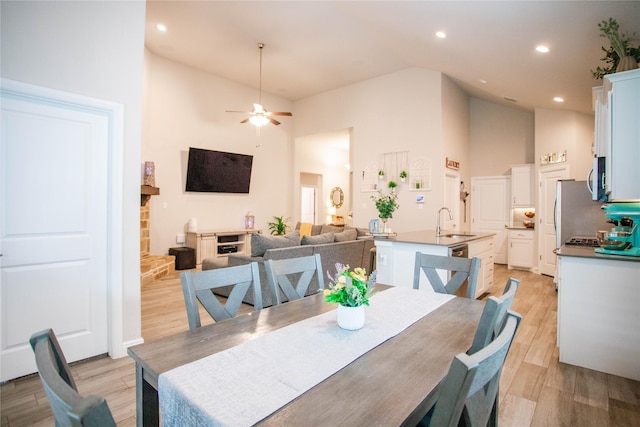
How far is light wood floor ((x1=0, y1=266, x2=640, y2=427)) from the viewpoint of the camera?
1979mm

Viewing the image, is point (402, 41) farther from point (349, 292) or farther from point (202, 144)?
point (349, 292)

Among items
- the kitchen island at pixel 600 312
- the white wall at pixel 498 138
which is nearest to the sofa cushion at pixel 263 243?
the kitchen island at pixel 600 312

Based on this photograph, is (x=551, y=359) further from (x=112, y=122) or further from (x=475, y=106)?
(x=475, y=106)

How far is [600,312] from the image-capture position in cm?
252

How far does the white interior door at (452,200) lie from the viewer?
6582 mm

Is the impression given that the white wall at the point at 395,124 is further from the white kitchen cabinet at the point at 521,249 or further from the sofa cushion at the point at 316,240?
the sofa cushion at the point at 316,240

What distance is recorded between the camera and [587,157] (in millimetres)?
6043

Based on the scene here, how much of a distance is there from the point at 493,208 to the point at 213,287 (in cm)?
751

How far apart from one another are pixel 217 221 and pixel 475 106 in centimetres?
668

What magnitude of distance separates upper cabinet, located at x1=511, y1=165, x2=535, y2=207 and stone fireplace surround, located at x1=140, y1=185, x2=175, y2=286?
7164 mm

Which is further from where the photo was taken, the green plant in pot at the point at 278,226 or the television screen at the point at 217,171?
the green plant in pot at the point at 278,226

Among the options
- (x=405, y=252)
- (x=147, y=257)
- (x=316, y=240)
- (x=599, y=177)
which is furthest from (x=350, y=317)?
(x=147, y=257)

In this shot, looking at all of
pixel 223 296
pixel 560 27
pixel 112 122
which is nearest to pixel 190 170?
pixel 223 296

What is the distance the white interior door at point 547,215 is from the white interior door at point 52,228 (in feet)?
22.8
